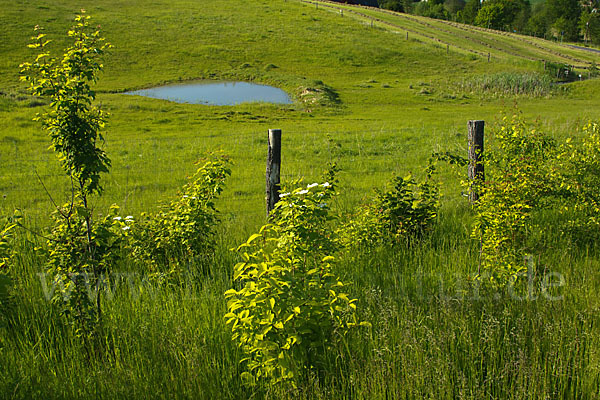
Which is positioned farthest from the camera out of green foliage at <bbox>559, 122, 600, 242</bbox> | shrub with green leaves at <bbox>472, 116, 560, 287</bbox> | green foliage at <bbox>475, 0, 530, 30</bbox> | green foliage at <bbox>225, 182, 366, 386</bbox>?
green foliage at <bbox>475, 0, 530, 30</bbox>

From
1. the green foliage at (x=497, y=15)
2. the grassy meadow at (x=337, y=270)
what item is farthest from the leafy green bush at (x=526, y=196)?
the green foliage at (x=497, y=15)

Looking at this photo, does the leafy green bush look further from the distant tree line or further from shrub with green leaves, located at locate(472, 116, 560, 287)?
the distant tree line

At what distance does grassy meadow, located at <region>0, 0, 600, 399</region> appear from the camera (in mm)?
4375

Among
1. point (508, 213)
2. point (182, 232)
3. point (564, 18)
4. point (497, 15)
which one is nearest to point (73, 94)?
point (182, 232)

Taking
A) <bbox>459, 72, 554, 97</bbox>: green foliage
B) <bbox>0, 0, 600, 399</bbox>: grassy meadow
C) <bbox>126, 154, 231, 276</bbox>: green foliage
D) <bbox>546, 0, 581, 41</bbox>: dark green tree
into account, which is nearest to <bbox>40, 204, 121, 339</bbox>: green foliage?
<bbox>0, 0, 600, 399</bbox>: grassy meadow

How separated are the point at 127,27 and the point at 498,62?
153 feet

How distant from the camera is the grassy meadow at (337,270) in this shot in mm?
4375

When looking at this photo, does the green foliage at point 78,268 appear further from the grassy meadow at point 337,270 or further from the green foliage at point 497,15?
the green foliage at point 497,15

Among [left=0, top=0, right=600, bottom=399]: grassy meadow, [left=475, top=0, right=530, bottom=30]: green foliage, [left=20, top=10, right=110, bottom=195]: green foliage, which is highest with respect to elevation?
[left=475, top=0, right=530, bottom=30]: green foliage

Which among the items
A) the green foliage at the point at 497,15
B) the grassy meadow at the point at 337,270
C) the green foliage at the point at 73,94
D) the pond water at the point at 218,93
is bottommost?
the grassy meadow at the point at 337,270

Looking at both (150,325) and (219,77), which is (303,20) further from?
(150,325)

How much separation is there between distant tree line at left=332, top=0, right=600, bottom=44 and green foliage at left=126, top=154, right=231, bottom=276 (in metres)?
126

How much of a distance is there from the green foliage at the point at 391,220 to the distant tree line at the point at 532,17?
124 metres

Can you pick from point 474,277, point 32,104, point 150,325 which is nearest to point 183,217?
point 150,325
